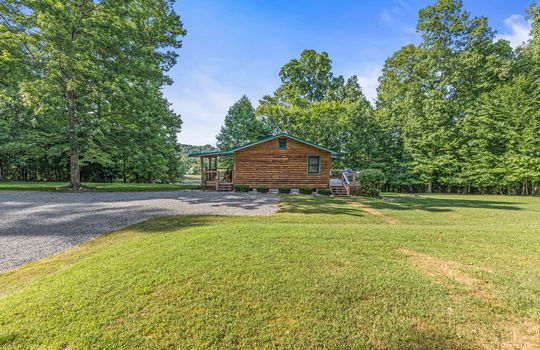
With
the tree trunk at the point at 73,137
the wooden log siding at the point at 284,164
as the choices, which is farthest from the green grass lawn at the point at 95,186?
the wooden log siding at the point at 284,164

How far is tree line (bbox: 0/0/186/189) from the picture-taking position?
13.4 m

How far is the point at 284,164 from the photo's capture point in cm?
1703

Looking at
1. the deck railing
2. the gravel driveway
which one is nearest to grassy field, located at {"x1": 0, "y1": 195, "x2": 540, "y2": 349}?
the gravel driveway

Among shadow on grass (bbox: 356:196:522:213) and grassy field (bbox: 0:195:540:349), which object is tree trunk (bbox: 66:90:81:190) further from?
shadow on grass (bbox: 356:196:522:213)

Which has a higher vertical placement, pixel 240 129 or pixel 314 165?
pixel 240 129

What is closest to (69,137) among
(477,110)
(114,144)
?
(114,144)

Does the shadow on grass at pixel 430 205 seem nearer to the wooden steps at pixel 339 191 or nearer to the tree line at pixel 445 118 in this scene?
the wooden steps at pixel 339 191

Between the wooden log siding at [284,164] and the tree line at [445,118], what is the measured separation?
40.0 ft

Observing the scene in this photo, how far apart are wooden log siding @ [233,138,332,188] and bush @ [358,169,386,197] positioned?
7.70 ft

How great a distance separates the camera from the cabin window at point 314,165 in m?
17.0

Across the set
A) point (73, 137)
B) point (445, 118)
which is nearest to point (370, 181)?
point (445, 118)

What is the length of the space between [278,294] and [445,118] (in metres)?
28.4

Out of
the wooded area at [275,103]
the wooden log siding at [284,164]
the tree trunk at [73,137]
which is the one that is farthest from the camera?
the wooden log siding at [284,164]

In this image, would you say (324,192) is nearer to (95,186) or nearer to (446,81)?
(95,186)
